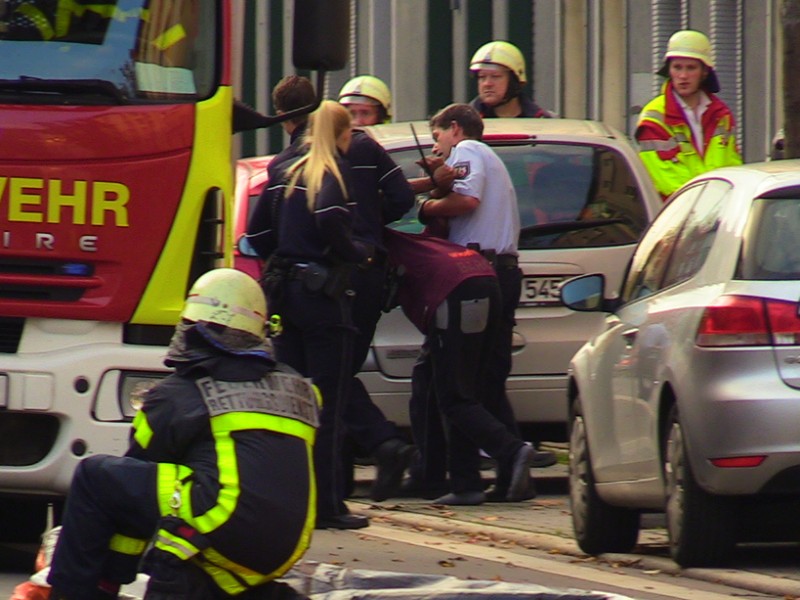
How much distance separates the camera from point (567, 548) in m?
9.93

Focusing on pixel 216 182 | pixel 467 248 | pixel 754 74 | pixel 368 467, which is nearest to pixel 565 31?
pixel 754 74

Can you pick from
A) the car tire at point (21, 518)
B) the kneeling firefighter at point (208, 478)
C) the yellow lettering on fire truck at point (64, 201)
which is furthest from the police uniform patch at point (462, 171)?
the kneeling firefighter at point (208, 478)

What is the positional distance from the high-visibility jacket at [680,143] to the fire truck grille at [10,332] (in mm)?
4812

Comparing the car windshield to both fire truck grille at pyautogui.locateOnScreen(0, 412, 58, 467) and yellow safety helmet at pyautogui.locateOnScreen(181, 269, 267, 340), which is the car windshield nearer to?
fire truck grille at pyautogui.locateOnScreen(0, 412, 58, 467)

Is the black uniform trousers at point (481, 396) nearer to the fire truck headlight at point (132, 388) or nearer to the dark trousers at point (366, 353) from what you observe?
the dark trousers at point (366, 353)

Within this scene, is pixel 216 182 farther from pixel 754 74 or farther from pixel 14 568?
pixel 754 74

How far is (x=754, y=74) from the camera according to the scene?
2202cm

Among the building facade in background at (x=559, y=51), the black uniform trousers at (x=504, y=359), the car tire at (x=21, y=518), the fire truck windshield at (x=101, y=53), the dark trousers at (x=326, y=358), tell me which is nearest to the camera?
the fire truck windshield at (x=101, y=53)

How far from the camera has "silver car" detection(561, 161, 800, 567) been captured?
27.3 feet

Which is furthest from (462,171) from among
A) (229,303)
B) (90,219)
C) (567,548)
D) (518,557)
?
(229,303)

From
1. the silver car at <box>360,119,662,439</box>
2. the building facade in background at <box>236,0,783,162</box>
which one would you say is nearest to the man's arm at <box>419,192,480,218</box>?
the silver car at <box>360,119,662,439</box>

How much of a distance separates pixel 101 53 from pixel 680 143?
459cm

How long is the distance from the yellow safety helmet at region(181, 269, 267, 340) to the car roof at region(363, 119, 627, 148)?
5.24 meters

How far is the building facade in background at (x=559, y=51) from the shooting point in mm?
22125
